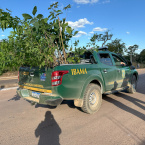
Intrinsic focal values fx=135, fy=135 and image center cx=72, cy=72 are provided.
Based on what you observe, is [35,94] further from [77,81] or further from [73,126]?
[73,126]

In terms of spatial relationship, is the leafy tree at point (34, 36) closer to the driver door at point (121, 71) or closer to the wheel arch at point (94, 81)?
the wheel arch at point (94, 81)

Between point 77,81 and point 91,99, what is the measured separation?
899 millimetres

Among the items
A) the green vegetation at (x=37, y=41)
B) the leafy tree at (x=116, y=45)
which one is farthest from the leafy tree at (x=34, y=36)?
the leafy tree at (x=116, y=45)

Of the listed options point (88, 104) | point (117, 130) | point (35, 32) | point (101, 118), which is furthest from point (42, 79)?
point (117, 130)

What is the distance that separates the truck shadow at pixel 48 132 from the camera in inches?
103

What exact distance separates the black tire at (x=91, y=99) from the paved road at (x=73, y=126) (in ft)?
0.60

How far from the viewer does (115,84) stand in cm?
494

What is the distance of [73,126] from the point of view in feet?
10.6

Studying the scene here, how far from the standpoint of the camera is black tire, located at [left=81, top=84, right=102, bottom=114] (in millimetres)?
3749

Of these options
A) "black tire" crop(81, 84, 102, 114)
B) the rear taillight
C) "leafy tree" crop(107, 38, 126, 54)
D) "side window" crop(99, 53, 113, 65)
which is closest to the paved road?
"black tire" crop(81, 84, 102, 114)

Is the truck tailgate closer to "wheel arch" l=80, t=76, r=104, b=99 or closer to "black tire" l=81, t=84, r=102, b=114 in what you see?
"wheel arch" l=80, t=76, r=104, b=99

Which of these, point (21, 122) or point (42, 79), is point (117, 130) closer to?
point (42, 79)

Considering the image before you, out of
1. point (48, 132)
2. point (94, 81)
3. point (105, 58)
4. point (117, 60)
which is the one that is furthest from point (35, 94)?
point (117, 60)

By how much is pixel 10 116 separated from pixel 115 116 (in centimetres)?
308
